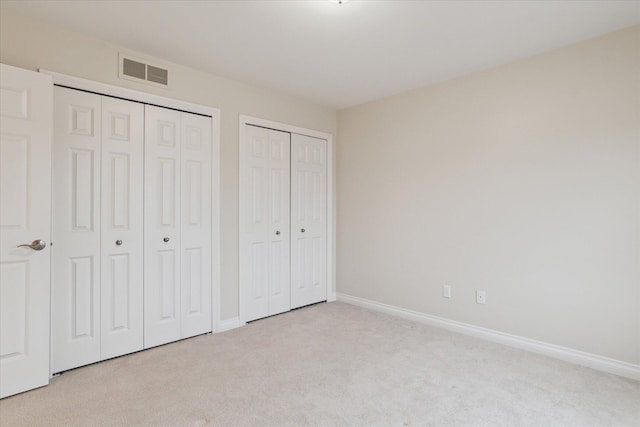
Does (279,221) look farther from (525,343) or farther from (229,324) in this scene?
(525,343)

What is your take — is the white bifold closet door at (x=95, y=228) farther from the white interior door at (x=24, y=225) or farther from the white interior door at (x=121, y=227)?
the white interior door at (x=24, y=225)

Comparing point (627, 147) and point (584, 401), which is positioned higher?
point (627, 147)

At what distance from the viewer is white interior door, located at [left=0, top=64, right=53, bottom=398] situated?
206cm

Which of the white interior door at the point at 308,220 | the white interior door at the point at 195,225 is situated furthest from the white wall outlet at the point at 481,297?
the white interior door at the point at 195,225

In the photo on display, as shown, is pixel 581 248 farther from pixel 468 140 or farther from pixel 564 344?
pixel 468 140

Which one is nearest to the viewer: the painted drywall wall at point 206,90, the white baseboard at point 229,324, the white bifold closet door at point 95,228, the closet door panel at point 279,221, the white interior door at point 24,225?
the white interior door at point 24,225

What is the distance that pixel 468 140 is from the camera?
10.6ft

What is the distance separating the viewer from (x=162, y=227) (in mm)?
2908

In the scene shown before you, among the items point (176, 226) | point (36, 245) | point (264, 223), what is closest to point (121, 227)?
point (176, 226)

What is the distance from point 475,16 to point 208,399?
3.06 m

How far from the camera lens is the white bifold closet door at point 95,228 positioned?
240cm

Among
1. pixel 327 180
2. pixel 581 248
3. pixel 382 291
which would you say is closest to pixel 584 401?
pixel 581 248

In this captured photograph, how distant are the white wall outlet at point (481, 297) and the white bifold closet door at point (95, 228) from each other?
3028mm

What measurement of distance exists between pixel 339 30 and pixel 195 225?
A: 6.82 feet
